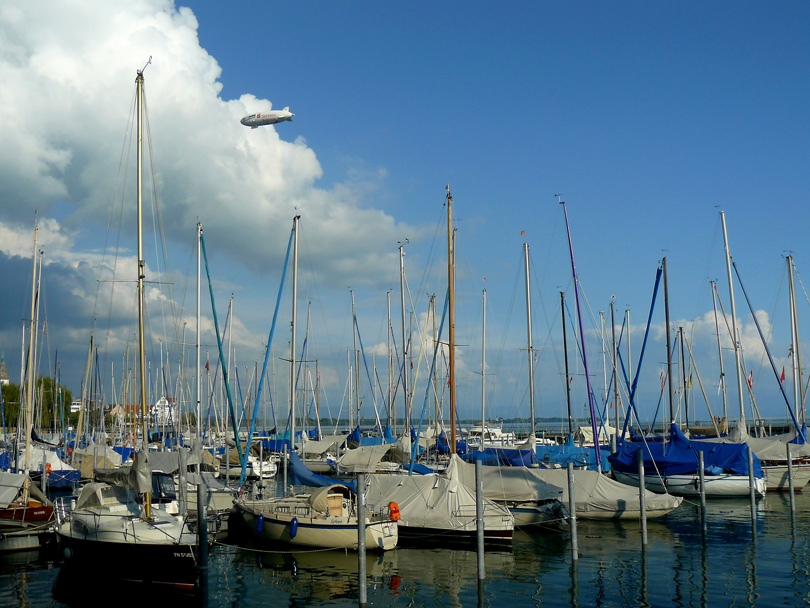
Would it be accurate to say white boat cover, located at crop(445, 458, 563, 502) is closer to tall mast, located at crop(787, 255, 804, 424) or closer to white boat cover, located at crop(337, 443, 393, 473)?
white boat cover, located at crop(337, 443, 393, 473)

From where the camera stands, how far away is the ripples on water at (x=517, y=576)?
19.8 m

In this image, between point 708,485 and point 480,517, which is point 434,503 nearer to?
point 480,517

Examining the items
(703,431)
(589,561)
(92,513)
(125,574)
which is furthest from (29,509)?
(703,431)

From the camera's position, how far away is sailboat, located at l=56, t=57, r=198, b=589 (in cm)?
1986

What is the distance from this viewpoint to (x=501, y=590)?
20609 millimetres

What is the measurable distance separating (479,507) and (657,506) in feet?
44.0

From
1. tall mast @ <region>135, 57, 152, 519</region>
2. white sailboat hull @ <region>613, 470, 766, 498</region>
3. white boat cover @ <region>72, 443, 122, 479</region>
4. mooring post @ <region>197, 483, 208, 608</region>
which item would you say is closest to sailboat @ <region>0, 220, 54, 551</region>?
tall mast @ <region>135, 57, 152, 519</region>

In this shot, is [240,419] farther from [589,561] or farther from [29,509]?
[589,561]

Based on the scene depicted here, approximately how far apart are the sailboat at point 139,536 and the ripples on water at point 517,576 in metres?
0.67

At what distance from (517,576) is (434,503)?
5181 mm

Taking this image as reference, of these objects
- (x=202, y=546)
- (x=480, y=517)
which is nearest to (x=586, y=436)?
(x=480, y=517)

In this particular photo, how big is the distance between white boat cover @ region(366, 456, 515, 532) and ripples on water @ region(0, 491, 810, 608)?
40.4 inches

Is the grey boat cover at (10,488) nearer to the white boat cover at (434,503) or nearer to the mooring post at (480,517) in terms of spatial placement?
the white boat cover at (434,503)

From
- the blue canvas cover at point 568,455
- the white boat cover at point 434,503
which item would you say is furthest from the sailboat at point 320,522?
the blue canvas cover at point 568,455
